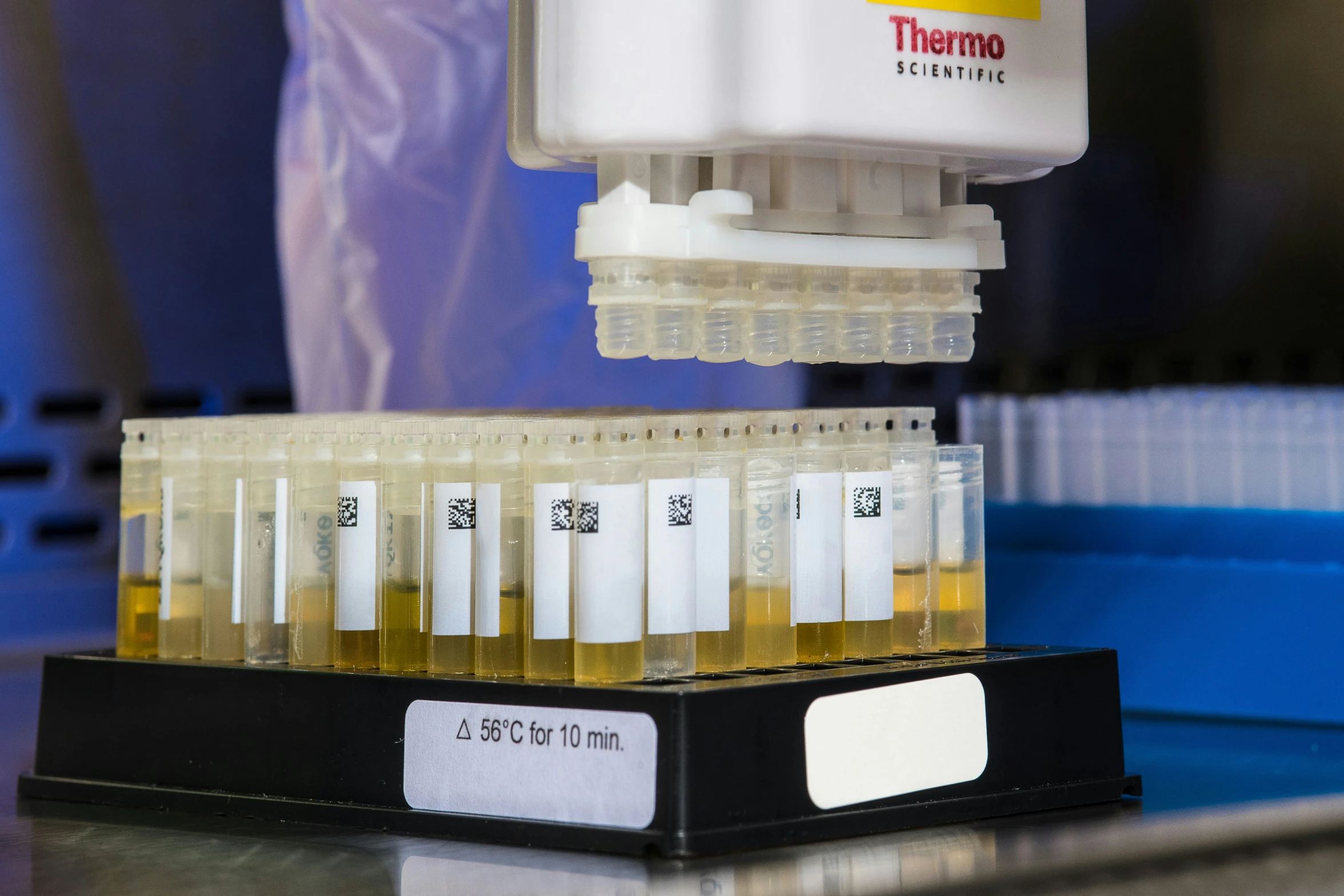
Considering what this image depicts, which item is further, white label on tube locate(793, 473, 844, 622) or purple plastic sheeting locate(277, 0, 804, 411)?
purple plastic sheeting locate(277, 0, 804, 411)

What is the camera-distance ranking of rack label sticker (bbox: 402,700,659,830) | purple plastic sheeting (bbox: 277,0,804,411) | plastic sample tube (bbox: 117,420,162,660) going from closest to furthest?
rack label sticker (bbox: 402,700,659,830) < plastic sample tube (bbox: 117,420,162,660) < purple plastic sheeting (bbox: 277,0,804,411)

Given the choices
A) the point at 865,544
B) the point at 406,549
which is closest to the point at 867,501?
the point at 865,544

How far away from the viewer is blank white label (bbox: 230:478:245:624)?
922mm

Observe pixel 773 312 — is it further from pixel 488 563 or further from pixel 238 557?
pixel 238 557

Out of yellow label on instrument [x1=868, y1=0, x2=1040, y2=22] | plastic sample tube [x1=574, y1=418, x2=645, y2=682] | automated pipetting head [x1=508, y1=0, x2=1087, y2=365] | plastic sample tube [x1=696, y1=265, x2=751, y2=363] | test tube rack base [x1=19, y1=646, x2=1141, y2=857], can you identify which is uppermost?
yellow label on instrument [x1=868, y1=0, x2=1040, y2=22]

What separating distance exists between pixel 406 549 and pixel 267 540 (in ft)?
0.32

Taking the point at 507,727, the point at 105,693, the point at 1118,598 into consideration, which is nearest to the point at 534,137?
the point at 507,727

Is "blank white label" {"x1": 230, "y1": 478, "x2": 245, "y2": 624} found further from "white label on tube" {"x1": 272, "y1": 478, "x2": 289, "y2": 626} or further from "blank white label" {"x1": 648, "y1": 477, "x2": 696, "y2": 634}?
"blank white label" {"x1": 648, "y1": 477, "x2": 696, "y2": 634}

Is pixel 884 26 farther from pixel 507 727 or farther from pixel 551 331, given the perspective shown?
pixel 551 331

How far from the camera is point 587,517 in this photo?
2.61 ft

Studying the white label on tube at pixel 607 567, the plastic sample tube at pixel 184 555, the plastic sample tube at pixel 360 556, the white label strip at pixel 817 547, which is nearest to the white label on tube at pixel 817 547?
the white label strip at pixel 817 547

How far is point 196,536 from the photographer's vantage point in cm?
95

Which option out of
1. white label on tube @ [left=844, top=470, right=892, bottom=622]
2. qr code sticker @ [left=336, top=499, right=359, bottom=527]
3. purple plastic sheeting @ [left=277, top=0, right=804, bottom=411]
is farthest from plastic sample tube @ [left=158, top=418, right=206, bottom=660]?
purple plastic sheeting @ [left=277, top=0, right=804, bottom=411]

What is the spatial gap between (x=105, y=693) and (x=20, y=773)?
0.08 meters
